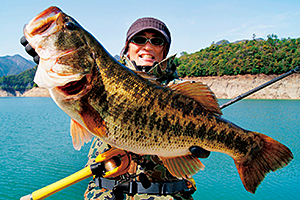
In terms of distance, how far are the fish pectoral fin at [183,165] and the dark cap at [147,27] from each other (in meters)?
1.79

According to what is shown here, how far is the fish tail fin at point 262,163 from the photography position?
230 cm

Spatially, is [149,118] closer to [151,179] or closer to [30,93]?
[151,179]

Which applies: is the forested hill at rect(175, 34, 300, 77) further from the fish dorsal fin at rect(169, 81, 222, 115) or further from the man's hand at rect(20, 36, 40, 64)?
the man's hand at rect(20, 36, 40, 64)

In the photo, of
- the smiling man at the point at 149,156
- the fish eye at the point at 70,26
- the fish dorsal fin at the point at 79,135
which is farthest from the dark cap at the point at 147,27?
the fish dorsal fin at the point at 79,135

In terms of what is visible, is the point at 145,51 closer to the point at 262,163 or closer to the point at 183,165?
the point at 183,165

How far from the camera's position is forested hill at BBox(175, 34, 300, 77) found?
54.5 meters

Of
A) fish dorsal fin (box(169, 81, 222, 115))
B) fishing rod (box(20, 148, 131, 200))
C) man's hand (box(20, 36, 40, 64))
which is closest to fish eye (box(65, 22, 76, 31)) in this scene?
man's hand (box(20, 36, 40, 64))

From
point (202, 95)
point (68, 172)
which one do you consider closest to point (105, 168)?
point (202, 95)

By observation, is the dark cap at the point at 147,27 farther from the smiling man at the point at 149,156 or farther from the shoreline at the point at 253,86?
the shoreline at the point at 253,86

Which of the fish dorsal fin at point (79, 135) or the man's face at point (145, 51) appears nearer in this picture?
the fish dorsal fin at point (79, 135)

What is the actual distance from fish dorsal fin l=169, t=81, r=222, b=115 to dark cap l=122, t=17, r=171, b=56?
1201 mm

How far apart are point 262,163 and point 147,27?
2.24 meters

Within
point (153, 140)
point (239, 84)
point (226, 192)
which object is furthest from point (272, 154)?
point (239, 84)

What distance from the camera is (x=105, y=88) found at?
188 cm
